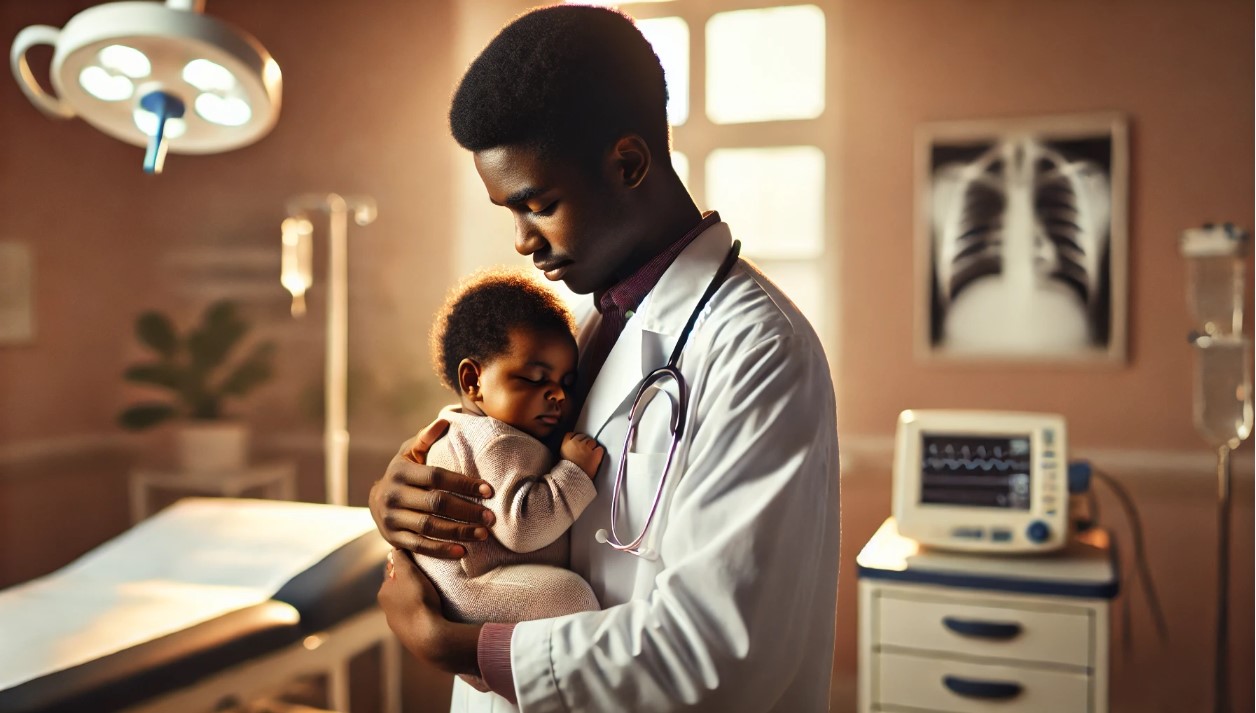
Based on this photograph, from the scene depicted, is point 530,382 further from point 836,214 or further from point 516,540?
point 836,214

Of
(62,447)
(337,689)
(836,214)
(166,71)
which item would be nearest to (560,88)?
(166,71)

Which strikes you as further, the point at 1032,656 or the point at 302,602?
the point at 302,602

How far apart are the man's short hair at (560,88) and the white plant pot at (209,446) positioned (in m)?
2.82

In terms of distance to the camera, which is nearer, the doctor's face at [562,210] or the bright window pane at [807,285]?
the doctor's face at [562,210]

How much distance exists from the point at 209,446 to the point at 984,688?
103 inches

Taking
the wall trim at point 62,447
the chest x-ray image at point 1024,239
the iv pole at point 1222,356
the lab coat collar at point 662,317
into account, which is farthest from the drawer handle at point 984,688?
the wall trim at point 62,447

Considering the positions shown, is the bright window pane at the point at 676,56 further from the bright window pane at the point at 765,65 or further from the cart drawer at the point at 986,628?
the cart drawer at the point at 986,628

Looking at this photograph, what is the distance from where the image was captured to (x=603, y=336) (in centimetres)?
123

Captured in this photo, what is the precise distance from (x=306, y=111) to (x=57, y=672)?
98.7 inches

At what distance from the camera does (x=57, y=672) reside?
1.80 meters

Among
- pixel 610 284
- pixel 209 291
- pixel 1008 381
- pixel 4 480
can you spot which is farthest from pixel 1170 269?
pixel 4 480

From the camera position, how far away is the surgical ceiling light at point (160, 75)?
4.47 ft

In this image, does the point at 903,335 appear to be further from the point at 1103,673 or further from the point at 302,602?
the point at 302,602

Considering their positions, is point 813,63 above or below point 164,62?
above
